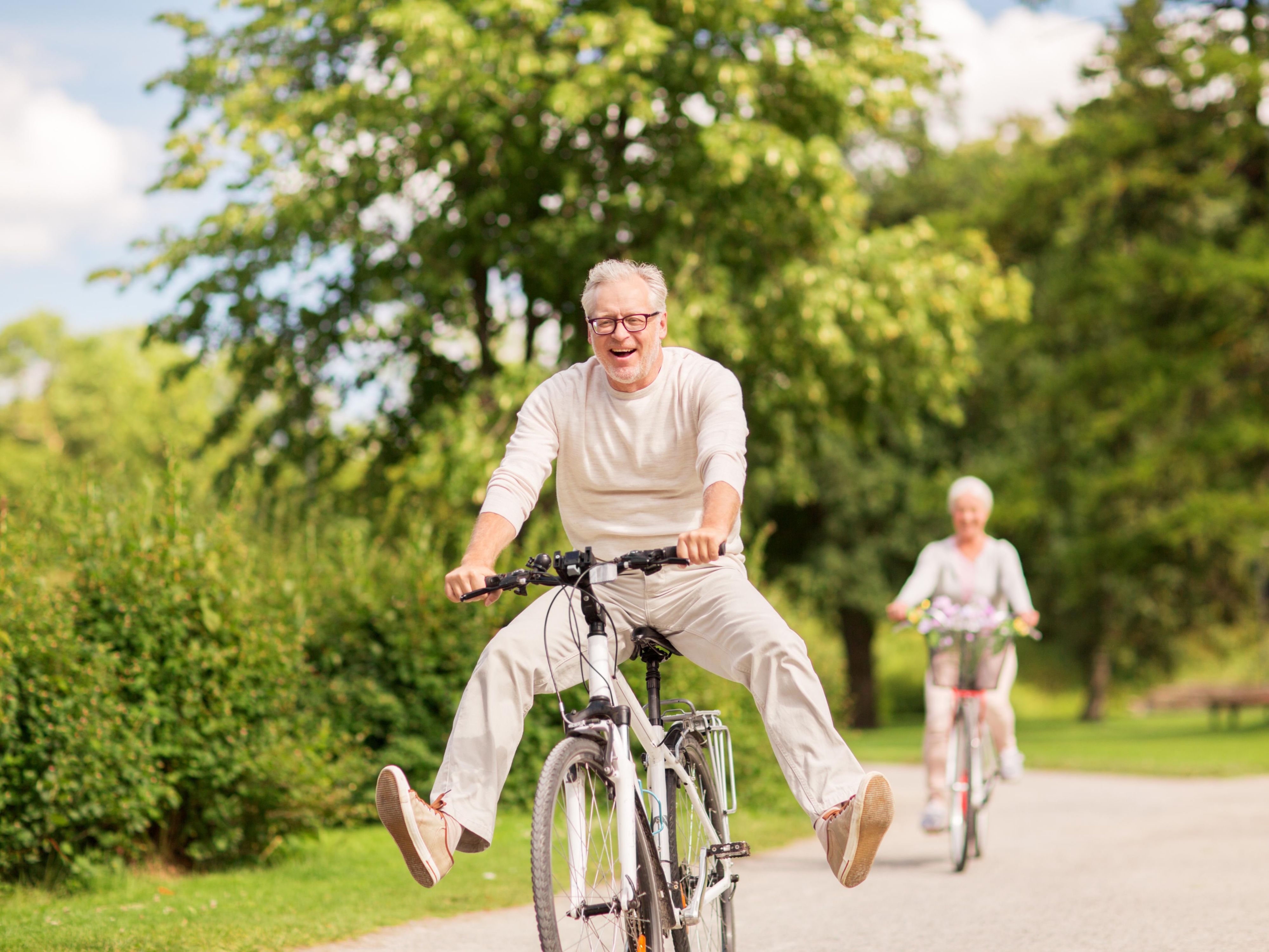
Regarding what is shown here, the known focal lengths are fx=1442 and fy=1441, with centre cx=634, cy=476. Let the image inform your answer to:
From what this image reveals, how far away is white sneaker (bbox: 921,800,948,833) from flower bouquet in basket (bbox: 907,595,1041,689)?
0.70m

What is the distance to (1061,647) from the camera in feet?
122

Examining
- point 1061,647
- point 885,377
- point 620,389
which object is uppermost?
point 885,377

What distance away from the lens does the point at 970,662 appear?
8266 mm

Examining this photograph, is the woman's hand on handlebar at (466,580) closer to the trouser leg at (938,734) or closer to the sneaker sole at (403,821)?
the sneaker sole at (403,821)

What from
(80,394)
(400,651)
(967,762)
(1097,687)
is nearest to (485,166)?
(400,651)

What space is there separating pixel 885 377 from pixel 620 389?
46.6ft

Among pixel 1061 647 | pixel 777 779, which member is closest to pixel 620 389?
pixel 777 779

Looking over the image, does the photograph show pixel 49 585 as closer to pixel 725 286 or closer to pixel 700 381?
pixel 700 381

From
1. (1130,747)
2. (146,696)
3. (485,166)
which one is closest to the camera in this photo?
(146,696)

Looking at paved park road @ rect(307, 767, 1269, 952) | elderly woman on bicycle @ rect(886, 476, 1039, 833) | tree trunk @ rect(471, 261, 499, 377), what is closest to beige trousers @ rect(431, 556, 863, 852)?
paved park road @ rect(307, 767, 1269, 952)

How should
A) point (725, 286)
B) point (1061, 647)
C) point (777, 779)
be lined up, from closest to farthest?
point (777, 779) < point (725, 286) < point (1061, 647)

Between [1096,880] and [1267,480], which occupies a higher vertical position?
[1267,480]

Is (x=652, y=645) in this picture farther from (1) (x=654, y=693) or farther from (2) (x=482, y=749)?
(2) (x=482, y=749)

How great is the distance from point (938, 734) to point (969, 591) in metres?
0.86
